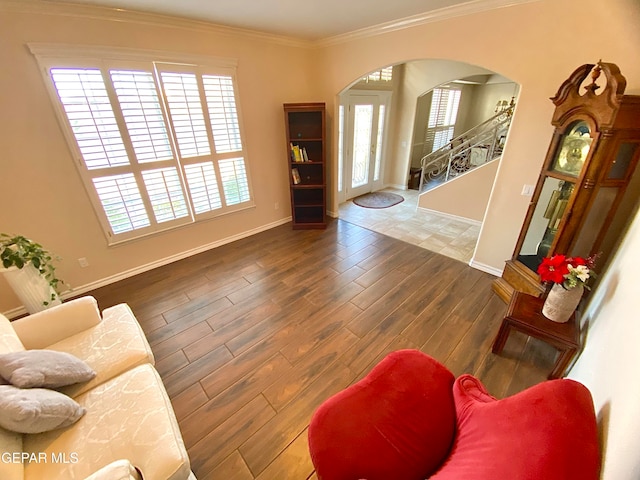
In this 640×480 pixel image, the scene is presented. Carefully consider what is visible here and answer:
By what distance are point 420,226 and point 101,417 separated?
431 cm

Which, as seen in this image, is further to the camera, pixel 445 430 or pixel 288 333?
pixel 288 333

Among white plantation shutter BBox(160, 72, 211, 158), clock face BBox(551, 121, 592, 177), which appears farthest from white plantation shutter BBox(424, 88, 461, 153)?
white plantation shutter BBox(160, 72, 211, 158)

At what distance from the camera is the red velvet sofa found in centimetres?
73

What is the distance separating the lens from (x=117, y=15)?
2396 mm

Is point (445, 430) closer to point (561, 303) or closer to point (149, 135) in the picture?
point (561, 303)

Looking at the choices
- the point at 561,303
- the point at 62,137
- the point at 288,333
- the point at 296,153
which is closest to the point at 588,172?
the point at 561,303

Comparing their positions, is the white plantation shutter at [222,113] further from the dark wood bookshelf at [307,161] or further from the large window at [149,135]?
the dark wood bookshelf at [307,161]

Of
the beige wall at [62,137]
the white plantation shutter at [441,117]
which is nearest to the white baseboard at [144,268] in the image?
the beige wall at [62,137]

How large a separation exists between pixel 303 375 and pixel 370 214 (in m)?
3.50

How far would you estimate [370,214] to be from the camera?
193 inches

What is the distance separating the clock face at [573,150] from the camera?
6.28ft

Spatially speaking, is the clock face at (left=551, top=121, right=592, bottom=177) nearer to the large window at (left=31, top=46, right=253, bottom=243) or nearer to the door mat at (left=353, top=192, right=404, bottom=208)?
the door mat at (left=353, top=192, right=404, bottom=208)

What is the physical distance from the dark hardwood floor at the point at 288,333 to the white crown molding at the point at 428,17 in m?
2.57

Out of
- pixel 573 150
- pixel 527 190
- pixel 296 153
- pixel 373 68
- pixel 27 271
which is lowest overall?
pixel 27 271
